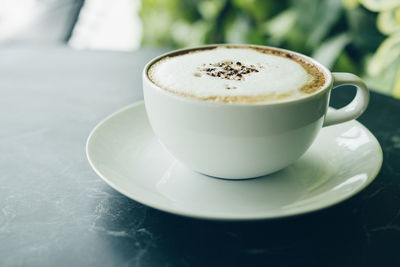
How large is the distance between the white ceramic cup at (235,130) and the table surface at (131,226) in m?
0.09

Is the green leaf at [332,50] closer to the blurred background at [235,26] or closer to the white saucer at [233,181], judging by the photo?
the blurred background at [235,26]

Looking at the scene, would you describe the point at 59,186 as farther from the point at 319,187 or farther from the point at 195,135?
the point at 319,187

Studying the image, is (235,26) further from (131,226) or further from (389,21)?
(131,226)

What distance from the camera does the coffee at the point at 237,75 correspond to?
0.62 m

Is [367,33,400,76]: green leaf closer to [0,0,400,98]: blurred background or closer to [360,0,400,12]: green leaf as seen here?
[0,0,400,98]: blurred background

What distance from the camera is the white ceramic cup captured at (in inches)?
23.0

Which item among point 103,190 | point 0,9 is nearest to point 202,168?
point 103,190

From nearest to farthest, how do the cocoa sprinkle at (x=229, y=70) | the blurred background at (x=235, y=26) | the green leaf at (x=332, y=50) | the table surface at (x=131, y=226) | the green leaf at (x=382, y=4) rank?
1. the table surface at (x=131, y=226)
2. the cocoa sprinkle at (x=229, y=70)
3. the green leaf at (x=382, y=4)
4. the blurred background at (x=235, y=26)
5. the green leaf at (x=332, y=50)

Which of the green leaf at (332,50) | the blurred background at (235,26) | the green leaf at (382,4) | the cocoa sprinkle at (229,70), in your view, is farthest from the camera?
the green leaf at (332,50)

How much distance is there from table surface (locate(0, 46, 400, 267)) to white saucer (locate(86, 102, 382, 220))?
0.03 metres

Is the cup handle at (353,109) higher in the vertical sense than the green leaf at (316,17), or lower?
higher

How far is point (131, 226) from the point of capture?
0.60 m

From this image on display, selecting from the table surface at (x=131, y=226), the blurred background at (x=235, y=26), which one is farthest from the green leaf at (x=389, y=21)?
the table surface at (x=131, y=226)

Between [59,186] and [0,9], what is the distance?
167 cm
